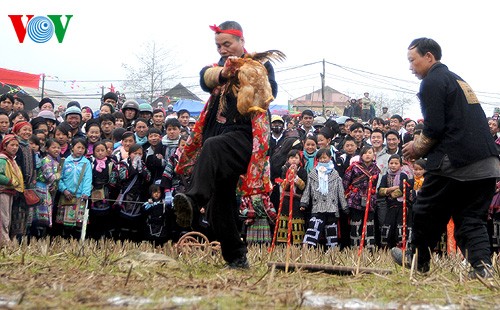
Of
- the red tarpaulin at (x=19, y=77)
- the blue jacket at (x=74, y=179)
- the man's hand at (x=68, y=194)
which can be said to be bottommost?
the man's hand at (x=68, y=194)

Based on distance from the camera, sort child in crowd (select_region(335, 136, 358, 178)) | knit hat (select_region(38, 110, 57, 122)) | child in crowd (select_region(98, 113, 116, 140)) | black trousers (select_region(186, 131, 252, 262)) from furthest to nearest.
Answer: knit hat (select_region(38, 110, 57, 122))
child in crowd (select_region(98, 113, 116, 140))
child in crowd (select_region(335, 136, 358, 178))
black trousers (select_region(186, 131, 252, 262))

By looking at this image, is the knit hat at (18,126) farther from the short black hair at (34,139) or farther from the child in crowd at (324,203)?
the child in crowd at (324,203)

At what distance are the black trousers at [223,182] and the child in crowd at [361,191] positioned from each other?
16.3 ft

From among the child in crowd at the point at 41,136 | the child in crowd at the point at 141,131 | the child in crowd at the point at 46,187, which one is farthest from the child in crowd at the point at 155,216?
the child in crowd at the point at 41,136

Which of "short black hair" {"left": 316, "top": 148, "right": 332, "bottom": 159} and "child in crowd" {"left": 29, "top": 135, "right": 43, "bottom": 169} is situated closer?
"child in crowd" {"left": 29, "top": 135, "right": 43, "bottom": 169}

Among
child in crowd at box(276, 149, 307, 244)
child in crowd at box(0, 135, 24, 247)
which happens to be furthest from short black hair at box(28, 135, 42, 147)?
child in crowd at box(276, 149, 307, 244)

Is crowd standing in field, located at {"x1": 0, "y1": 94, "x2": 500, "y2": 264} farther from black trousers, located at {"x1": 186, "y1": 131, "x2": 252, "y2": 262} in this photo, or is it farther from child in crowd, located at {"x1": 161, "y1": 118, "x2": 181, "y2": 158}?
black trousers, located at {"x1": 186, "y1": 131, "x2": 252, "y2": 262}

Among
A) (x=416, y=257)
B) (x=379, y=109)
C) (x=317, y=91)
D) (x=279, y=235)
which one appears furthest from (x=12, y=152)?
(x=317, y=91)

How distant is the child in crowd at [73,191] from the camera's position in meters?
10.1

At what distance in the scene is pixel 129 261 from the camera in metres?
5.59

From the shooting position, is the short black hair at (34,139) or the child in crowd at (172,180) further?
the child in crowd at (172,180)

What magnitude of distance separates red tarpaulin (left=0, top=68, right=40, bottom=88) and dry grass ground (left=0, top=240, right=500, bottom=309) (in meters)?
24.0

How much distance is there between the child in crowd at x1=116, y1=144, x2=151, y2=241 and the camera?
34.5ft

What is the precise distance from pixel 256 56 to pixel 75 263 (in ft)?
6.97
